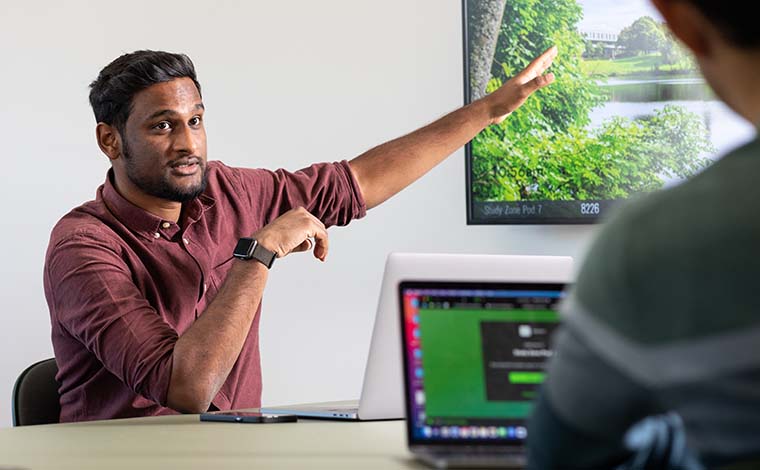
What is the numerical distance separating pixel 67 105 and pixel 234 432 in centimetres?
202

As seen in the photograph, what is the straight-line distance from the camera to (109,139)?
2.59 m

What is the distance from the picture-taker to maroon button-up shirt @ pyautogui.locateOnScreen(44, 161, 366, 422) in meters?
2.13

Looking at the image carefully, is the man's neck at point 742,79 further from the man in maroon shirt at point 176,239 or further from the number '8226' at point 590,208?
the number '8226' at point 590,208

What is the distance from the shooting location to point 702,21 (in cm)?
78

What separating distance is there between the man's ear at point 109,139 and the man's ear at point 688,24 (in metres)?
1.95

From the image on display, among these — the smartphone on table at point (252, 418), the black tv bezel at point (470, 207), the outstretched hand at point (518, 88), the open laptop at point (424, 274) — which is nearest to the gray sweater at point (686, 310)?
the open laptop at point (424, 274)

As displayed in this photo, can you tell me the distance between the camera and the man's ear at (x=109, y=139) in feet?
8.44

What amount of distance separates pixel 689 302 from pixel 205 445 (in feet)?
3.33

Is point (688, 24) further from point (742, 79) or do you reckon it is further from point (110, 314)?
point (110, 314)

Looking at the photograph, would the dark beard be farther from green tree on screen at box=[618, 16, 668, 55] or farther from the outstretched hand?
green tree on screen at box=[618, 16, 668, 55]

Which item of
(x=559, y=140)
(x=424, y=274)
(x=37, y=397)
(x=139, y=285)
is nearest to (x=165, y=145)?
(x=139, y=285)

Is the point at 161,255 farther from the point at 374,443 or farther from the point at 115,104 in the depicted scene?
the point at 374,443

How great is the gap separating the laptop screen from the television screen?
2060mm

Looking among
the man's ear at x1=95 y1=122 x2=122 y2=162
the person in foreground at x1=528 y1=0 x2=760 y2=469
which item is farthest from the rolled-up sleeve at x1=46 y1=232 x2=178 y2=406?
the person in foreground at x1=528 y1=0 x2=760 y2=469
